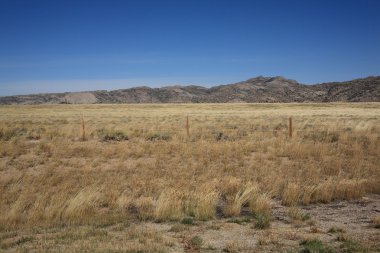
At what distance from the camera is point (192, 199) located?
31.4 ft

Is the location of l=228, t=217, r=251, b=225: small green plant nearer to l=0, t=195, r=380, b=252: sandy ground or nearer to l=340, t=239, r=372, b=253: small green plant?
l=0, t=195, r=380, b=252: sandy ground

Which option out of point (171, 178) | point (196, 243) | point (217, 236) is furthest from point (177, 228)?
point (171, 178)

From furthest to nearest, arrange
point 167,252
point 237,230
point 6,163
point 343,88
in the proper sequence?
point 343,88 → point 6,163 → point 237,230 → point 167,252

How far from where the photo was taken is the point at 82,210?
8.91 metres

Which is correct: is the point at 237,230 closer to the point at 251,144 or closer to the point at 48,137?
the point at 251,144

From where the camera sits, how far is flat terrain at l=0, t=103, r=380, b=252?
674cm

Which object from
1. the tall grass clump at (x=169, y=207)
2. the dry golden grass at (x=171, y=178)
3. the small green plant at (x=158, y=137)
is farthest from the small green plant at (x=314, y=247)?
the small green plant at (x=158, y=137)

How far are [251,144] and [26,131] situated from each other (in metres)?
16.2

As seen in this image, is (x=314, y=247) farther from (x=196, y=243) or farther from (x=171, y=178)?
(x=171, y=178)

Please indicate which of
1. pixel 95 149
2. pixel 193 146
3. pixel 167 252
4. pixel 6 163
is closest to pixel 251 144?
pixel 193 146

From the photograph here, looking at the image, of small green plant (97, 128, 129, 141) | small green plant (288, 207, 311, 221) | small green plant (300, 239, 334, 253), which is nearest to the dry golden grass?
small green plant (288, 207, 311, 221)

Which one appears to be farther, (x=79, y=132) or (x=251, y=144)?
(x=79, y=132)

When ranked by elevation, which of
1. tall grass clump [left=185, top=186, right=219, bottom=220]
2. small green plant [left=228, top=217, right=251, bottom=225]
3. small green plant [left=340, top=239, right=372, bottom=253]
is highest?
small green plant [left=340, top=239, right=372, bottom=253]

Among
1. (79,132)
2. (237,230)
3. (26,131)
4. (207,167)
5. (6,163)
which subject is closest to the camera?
(237,230)
